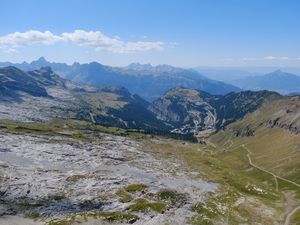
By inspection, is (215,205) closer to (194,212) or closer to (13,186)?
(194,212)

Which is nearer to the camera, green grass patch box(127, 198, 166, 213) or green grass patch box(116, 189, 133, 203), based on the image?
green grass patch box(127, 198, 166, 213)

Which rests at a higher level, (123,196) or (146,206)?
(146,206)

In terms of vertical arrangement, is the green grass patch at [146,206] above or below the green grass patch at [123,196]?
above

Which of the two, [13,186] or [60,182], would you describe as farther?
[60,182]

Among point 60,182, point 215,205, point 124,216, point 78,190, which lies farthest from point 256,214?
point 60,182

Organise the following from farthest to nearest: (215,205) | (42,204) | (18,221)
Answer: (215,205) → (42,204) → (18,221)

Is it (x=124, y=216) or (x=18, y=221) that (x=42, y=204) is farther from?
(x=124, y=216)

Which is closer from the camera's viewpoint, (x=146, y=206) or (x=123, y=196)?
(x=146, y=206)

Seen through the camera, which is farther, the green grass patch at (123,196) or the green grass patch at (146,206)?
the green grass patch at (123,196)

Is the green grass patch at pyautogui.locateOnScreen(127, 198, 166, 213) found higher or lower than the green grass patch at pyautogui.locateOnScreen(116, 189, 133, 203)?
higher

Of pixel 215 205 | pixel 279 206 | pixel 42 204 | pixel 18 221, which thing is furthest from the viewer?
pixel 279 206
